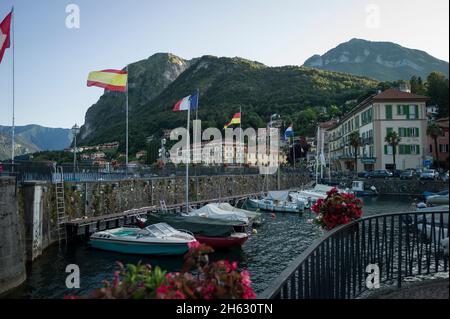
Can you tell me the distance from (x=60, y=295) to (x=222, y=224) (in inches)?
444

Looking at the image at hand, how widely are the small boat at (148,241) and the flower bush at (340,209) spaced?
46.0 feet

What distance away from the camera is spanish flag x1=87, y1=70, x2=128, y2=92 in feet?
91.6

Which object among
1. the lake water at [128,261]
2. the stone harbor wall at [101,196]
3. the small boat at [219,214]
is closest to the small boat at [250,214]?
the small boat at [219,214]

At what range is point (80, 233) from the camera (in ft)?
85.7

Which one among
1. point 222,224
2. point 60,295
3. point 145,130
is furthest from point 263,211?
point 145,130

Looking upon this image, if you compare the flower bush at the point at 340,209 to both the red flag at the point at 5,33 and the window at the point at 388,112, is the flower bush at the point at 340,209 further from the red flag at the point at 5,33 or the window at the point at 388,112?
the window at the point at 388,112

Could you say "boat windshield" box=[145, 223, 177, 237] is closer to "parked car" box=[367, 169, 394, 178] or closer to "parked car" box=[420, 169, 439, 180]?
"parked car" box=[420, 169, 439, 180]

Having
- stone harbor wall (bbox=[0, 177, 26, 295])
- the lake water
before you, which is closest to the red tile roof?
the lake water

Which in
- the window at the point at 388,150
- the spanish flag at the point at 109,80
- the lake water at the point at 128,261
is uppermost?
the spanish flag at the point at 109,80

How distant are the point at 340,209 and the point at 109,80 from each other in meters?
24.5

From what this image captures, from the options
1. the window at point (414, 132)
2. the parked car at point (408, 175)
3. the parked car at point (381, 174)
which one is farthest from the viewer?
the window at point (414, 132)

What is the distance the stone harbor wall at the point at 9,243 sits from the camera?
14.4m

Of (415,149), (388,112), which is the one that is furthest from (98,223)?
(415,149)
